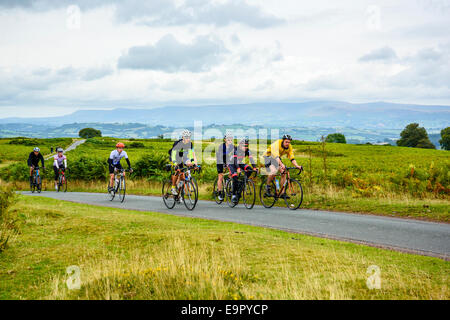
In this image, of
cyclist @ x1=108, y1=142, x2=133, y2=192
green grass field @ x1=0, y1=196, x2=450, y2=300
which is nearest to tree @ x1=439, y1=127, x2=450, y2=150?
cyclist @ x1=108, y1=142, x2=133, y2=192

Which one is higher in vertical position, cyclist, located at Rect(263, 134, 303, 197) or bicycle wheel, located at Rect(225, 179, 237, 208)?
cyclist, located at Rect(263, 134, 303, 197)

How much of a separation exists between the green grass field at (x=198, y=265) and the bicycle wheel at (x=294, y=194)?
190 inches

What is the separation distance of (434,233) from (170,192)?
9996mm

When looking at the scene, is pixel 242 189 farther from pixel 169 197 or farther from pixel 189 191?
pixel 169 197

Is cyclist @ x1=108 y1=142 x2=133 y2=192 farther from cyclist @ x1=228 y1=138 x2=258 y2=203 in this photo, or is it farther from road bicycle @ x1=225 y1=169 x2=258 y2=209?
cyclist @ x1=228 y1=138 x2=258 y2=203

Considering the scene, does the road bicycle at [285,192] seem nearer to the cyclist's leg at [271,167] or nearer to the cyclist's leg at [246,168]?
the cyclist's leg at [271,167]

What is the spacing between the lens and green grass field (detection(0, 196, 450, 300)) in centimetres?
570

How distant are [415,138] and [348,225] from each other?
144648mm

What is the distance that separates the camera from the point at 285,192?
634 inches

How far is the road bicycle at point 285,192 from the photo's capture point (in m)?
16.0

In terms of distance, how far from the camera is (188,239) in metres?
9.41

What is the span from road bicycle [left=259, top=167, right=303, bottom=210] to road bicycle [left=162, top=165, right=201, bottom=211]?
2951mm
